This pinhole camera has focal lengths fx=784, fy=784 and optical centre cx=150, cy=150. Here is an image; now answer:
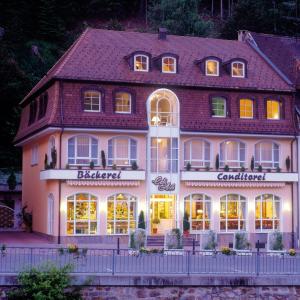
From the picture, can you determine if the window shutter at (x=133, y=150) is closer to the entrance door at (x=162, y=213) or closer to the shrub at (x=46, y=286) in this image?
the entrance door at (x=162, y=213)

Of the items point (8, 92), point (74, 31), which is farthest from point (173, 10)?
point (8, 92)

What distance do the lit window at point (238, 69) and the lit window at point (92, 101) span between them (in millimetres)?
9196

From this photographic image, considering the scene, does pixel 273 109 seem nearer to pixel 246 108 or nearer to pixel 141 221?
pixel 246 108

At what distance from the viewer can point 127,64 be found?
154ft

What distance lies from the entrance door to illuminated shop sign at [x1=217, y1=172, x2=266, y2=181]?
311cm

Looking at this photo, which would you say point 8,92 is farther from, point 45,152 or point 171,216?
point 171,216

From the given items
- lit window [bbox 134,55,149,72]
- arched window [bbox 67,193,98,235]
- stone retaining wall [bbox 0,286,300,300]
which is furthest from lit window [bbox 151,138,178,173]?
stone retaining wall [bbox 0,286,300,300]

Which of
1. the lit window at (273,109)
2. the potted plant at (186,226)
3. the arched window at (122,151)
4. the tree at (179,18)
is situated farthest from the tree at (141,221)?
the tree at (179,18)

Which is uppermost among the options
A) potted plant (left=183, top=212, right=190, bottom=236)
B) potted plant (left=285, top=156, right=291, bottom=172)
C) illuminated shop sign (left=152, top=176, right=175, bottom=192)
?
potted plant (left=285, top=156, right=291, bottom=172)

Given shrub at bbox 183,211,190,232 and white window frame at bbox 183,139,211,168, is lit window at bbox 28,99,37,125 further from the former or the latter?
shrub at bbox 183,211,190,232

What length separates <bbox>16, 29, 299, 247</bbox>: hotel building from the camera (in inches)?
1740

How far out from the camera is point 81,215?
44.4m

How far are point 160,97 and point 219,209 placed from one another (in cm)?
754

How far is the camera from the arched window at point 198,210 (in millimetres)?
46281
